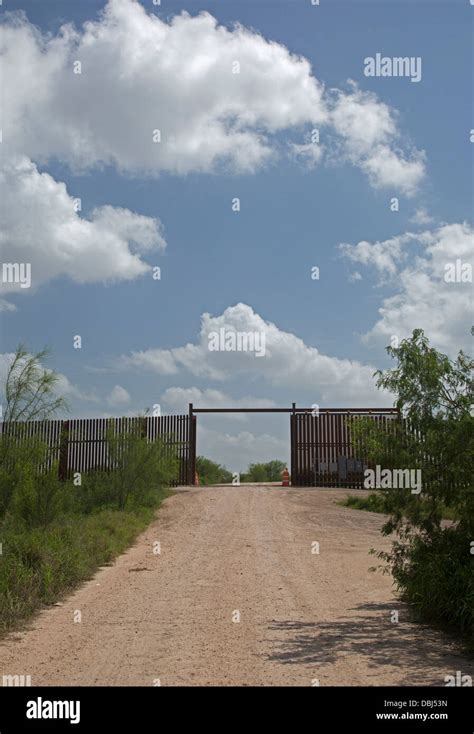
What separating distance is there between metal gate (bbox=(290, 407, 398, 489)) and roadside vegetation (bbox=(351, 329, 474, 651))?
1728 cm

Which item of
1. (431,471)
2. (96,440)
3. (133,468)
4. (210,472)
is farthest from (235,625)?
(210,472)

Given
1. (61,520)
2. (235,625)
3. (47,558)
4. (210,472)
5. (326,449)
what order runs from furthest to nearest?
1. (210,472)
2. (326,449)
3. (61,520)
4. (47,558)
5. (235,625)

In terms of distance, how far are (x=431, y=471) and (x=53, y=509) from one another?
8595 mm

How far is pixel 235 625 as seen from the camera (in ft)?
29.5

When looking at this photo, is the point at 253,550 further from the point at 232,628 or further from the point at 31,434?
the point at 232,628

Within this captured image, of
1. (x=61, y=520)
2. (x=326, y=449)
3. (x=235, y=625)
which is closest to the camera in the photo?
(x=235, y=625)

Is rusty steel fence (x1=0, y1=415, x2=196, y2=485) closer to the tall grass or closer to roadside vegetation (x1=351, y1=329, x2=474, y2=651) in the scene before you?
the tall grass

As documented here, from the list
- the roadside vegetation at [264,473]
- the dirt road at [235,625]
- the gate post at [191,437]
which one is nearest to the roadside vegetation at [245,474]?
the roadside vegetation at [264,473]

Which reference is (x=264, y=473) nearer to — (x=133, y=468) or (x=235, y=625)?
(x=133, y=468)

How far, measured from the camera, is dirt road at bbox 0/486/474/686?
6918 mm

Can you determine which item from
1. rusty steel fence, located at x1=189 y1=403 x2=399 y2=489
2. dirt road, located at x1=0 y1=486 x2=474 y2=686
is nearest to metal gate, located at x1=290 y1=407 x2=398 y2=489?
rusty steel fence, located at x1=189 y1=403 x2=399 y2=489
